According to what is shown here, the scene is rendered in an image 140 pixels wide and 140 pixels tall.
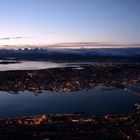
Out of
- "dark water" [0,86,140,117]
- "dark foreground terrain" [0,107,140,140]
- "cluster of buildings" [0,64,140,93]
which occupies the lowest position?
Answer: "cluster of buildings" [0,64,140,93]

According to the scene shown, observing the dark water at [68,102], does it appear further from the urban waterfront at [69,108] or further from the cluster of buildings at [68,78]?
the cluster of buildings at [68,78]

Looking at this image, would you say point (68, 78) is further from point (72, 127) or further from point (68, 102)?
point (72, 127)

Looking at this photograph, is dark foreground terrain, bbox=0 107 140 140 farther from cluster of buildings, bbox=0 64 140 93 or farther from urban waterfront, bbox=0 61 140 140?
cluster of buildings, bbox=0 64 140 93

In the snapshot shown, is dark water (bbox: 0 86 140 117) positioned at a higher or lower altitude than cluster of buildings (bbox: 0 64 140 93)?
higher

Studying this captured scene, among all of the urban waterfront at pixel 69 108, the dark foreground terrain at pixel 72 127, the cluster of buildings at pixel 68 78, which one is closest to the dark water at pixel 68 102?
the urban waterfront at pixel 69 108

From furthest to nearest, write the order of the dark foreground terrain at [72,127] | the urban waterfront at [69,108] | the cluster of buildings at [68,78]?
1. the cluster of buildings at [68,78]
2. the urban waterfront at [69,108]
3. the dark foreground terrain at [72,127]

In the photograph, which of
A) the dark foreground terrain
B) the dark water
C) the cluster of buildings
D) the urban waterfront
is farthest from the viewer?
the cluster of buildings

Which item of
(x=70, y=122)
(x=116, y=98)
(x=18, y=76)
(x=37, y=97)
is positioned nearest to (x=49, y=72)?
(x=18, y=76)

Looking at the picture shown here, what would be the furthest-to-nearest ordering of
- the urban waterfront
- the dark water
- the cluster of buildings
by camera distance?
1. the cluster of buildings
2. the dark water
3. the urban waterfront

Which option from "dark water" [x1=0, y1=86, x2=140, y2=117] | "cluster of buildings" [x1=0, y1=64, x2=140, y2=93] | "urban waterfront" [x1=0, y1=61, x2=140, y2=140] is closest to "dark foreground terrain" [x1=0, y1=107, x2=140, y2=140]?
"urban waterfront" [x1=0, y1=61, x2=140, y2=140]

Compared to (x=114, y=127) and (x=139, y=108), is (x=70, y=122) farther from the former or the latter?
(x=139, y=108)
